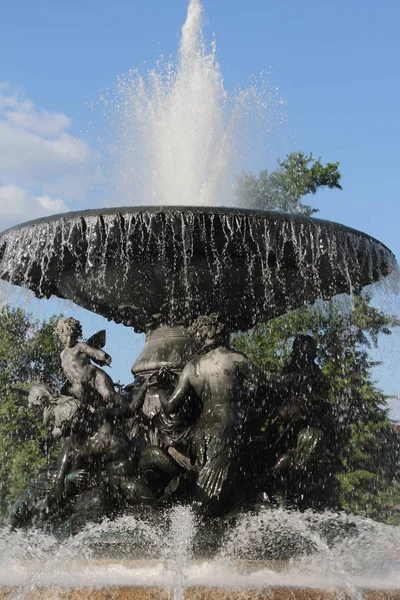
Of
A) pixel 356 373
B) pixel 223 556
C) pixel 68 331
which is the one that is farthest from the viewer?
pixel 356 373

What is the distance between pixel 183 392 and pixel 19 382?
64.1 feet

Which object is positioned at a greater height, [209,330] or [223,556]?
[209,330]

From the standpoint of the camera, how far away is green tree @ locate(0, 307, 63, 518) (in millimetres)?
24484

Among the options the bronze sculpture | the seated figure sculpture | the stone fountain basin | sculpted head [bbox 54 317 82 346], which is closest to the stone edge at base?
the stone fountain basin

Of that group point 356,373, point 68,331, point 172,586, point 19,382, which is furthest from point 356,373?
point 172,586

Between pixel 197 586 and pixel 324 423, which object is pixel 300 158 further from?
pixel 197 586

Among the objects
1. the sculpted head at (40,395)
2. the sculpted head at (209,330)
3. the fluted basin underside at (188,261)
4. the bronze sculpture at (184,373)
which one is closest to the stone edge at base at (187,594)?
the bronze sculpture at (184,373)

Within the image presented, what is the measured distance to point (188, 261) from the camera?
8.30 m

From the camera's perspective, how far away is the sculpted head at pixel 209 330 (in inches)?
320

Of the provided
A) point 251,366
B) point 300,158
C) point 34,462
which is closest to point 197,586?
point 251,366

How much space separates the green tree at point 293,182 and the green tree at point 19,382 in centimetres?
767

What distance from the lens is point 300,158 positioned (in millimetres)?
26812

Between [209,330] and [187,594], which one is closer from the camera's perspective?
[187,594]

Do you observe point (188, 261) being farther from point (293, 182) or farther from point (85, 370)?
point (293, 182)
